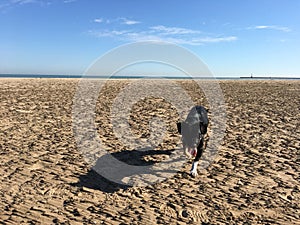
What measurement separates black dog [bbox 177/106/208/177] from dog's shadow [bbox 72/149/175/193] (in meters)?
1.39

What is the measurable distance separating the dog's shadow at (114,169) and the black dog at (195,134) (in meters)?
1.39

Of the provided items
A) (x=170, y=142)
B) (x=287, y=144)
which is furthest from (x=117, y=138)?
(x=287, y=144)

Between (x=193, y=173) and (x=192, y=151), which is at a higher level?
(x=192, y=151)

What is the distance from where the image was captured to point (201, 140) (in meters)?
8.45

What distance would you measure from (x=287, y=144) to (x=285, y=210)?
17.2 feet

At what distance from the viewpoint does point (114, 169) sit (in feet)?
28.7

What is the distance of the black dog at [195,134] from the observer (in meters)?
8.33

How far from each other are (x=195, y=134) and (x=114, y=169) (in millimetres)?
2415

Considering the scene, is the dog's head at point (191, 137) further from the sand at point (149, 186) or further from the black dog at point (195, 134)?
the sand at point (149, 186)

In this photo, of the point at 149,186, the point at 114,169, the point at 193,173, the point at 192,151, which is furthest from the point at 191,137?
the point at 114,169

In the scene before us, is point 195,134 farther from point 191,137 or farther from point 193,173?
point 193,173

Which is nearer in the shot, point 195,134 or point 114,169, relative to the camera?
point 195,134

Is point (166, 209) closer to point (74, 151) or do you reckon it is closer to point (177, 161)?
point (177, 161)

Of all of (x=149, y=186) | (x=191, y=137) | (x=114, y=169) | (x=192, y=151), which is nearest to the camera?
(x=149, y=186)
